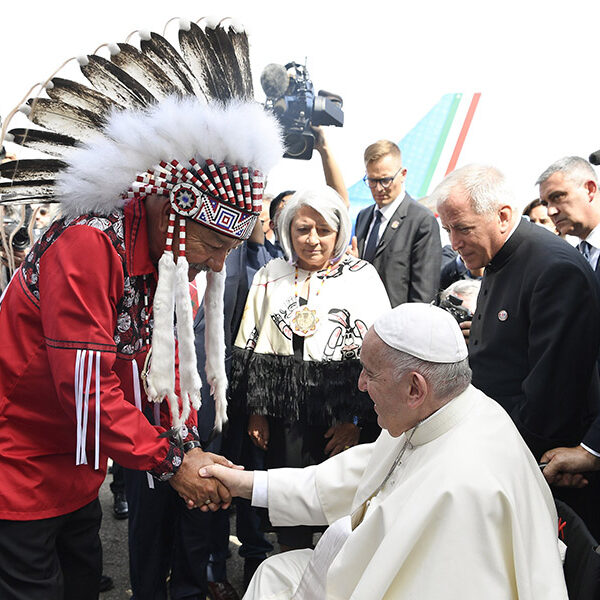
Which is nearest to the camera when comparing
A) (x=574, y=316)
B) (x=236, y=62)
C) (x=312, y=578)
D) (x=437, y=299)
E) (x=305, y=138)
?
(x=312, y=578)

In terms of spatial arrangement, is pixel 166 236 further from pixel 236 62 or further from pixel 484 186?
pixel 484 186

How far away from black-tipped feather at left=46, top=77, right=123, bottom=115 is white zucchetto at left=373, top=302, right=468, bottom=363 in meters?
1.27

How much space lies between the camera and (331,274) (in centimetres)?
347

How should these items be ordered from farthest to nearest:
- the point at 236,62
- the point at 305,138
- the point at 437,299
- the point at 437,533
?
the point at 305,138 → the point at 437,299 → the point at 236,62 → the point at 437,533

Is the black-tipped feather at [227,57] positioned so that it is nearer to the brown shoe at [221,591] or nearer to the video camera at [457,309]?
the video camera at [457,309]

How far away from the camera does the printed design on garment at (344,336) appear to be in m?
3.24

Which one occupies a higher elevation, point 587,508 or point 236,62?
point 236,62

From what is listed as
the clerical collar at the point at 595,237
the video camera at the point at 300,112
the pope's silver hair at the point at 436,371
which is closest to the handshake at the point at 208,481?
the pope's silver hair at the point at 436,371

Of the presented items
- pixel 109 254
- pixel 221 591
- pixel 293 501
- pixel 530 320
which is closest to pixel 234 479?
pixel 293 501

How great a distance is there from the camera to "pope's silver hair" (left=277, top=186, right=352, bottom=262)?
11.3 ft


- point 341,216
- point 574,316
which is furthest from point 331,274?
point 574,316

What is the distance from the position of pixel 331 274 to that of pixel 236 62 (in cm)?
143

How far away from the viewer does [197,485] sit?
8.13 feet

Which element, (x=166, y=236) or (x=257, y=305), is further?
(x=257, y=305)
